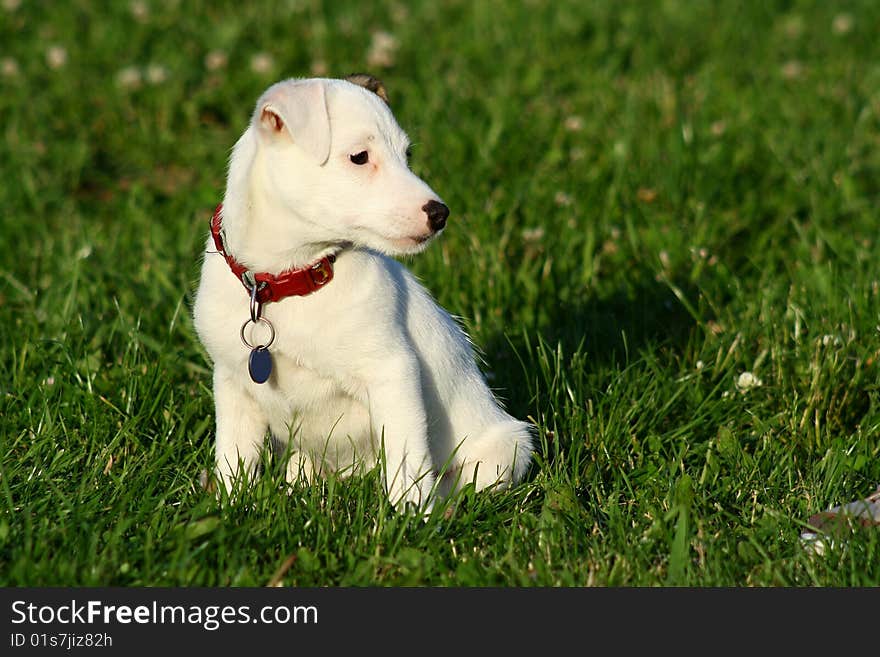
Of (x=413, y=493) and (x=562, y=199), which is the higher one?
(x=562, y=199)

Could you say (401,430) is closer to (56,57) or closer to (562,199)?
(562,199)

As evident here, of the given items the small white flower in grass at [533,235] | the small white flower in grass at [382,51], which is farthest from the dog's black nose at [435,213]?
the small white flower in grass at [382,51]

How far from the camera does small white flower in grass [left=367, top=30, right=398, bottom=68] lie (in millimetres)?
7676

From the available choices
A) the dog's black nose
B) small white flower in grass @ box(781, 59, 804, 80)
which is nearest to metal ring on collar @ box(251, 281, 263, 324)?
the dog's black nose

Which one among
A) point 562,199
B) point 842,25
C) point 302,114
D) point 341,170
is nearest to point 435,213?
point 341,170

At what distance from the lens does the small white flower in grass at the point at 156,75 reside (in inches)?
292

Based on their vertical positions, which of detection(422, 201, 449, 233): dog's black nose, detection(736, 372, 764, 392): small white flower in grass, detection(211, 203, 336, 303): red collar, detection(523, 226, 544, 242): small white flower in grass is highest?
detection(422, 201, 449, 233): dog's black nose

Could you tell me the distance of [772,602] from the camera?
3.20 m

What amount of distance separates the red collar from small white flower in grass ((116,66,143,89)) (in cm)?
403

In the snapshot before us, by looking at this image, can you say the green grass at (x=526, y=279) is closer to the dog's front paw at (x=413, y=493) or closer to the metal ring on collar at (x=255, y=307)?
the dog's front paw at (x=413, y=493)

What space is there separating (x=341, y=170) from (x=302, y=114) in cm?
19

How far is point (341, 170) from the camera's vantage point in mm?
3455

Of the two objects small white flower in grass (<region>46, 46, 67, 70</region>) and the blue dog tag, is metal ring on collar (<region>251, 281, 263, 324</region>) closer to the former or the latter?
the blue dog tag

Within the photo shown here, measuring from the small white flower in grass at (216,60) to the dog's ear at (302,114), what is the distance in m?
4.34
